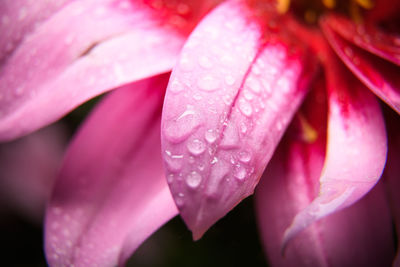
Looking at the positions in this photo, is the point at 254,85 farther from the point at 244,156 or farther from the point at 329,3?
the point at 329,3

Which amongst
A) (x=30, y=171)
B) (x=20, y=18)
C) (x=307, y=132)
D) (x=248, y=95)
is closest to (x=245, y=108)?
(x=248, y=95)

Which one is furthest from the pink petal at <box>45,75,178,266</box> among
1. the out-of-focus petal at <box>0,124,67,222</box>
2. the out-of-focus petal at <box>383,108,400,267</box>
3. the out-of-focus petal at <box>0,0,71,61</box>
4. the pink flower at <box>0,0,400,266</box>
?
the out-of-focus petal at <box>0,124,67,222</box>

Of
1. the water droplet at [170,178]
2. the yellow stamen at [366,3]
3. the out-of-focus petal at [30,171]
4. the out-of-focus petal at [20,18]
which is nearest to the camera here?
the water droplet at [170,178]

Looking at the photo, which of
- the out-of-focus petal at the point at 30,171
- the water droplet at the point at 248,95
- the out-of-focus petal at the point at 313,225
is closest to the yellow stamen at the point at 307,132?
the out-of-focus petal at the point at 313,225

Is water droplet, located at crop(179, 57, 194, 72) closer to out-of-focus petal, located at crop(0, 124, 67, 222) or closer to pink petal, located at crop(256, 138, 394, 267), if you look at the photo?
pink petal, located at crop(256, 138, 394, 267)

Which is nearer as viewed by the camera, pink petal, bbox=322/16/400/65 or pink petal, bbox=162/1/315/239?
pink petal, bbox=162/1/315/239

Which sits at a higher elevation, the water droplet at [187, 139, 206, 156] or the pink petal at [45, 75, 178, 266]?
the water droplet at [187, 139, 206, 156]

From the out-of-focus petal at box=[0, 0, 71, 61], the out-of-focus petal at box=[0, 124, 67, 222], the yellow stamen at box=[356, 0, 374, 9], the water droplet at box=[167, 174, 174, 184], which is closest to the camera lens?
the water droplet at box=[167, 174, 174, 184]

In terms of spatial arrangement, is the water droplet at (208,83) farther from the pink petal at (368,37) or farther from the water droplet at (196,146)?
the pink petal at (368,37)
